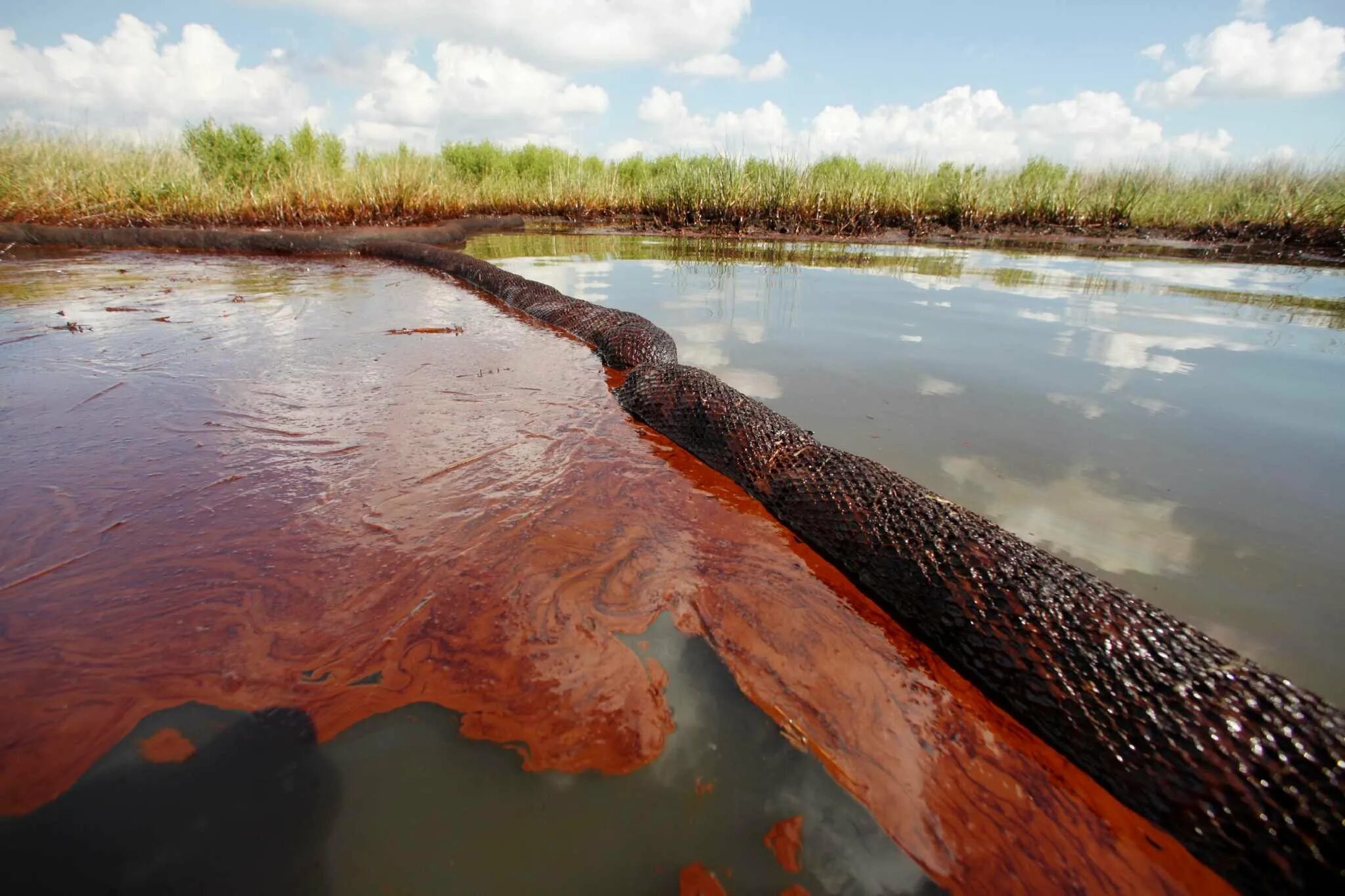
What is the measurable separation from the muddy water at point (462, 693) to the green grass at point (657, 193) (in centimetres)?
1195

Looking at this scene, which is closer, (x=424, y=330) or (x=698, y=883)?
(x=698, y=883)

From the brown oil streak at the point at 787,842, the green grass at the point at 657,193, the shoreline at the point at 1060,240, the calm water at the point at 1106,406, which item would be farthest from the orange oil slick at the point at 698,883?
the green grass at the point at 657,193

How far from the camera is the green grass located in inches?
424

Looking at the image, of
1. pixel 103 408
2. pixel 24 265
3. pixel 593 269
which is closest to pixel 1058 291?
pixel 593 269

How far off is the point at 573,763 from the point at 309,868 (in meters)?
0.55

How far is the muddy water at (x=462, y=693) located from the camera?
3.71ft

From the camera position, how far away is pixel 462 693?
148 cm

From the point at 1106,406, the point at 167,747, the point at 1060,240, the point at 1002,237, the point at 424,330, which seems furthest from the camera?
the point at 1002,237

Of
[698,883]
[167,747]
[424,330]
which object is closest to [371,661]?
[167,747]

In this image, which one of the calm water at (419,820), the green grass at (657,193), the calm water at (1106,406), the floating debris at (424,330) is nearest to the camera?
the calm water at (419,820)

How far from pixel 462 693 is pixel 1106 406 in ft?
13.3

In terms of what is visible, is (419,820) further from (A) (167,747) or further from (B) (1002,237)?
(B) (1002,237)

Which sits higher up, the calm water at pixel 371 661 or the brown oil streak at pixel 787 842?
the calm water at pixel 371 661

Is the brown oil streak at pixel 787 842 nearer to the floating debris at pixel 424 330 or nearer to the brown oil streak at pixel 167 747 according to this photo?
the brown oil streak at pixel 167 747
